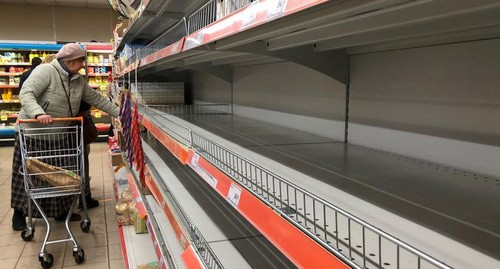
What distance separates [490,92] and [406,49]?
300mm

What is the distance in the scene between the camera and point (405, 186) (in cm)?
85

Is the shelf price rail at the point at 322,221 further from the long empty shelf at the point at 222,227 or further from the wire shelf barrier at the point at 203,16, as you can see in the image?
the wire shelf barrier at the point at 203,16

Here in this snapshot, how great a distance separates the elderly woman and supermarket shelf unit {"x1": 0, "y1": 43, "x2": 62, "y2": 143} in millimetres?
5374

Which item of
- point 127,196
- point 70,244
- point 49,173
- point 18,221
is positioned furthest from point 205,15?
point 18,221

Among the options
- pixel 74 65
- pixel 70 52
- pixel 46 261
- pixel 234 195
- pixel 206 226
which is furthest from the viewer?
pixel 74 65

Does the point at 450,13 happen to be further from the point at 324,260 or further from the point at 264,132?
the point at 264,132

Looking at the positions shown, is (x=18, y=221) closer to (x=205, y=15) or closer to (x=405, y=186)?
(x=205, y=15)

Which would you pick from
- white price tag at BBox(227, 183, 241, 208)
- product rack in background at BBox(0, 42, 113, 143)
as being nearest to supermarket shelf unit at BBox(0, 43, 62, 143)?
product rack in background at BBox(0, 42, 113, 143)

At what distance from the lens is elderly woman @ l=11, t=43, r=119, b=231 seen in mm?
2921

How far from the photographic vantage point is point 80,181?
2814 mm

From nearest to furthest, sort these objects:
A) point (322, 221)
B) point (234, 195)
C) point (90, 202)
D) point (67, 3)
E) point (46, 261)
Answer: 1. point (322, 221)
2. point (234, 195)
3. point (46, 261)
4. point (90, 202)
5. point (67, 3)

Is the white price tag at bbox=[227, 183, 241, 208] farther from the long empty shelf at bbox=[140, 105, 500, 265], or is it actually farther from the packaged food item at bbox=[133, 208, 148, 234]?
the packaged food item at bbox=[133, 208, 148, 234]

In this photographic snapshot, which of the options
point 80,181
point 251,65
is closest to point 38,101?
point 80,181

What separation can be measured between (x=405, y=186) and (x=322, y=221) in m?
0.25
